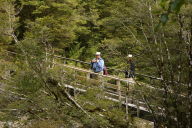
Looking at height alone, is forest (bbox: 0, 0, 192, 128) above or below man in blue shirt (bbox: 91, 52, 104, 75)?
above

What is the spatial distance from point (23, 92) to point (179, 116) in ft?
10.3

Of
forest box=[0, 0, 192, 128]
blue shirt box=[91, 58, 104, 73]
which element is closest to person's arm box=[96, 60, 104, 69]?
blue shirt box=[91, 58, 104, 73]

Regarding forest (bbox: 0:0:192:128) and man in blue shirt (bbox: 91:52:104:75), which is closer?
forest (bbox: 0:0:192:128)

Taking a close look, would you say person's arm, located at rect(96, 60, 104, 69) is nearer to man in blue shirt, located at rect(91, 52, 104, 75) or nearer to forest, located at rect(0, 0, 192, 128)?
man in blue shirt, located at rect(91, 52, 104, 75)

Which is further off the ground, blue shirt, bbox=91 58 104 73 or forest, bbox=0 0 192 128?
forest, bbox=0 0 192 128

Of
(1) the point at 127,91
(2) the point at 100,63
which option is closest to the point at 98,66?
(2) the point at 100,63

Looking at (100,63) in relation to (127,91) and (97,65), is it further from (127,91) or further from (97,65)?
(127,91)

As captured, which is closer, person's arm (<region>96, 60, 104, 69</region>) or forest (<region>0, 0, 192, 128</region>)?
forest (<region>0, 0, 192, 128</region>)

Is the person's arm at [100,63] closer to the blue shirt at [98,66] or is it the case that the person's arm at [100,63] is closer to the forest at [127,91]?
the blue shirt at [98,66]

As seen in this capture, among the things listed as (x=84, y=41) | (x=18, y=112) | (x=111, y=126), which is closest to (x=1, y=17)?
(x=84, y=41)

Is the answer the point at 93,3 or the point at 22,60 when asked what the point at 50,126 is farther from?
the point at 93,3

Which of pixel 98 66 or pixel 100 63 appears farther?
pixel 98 66

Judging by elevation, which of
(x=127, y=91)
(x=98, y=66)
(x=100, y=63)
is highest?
(x=127, y=91)

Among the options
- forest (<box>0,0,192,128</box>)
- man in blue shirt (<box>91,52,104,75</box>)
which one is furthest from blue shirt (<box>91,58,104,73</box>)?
forest (<box>0,0,192,128</box>)
